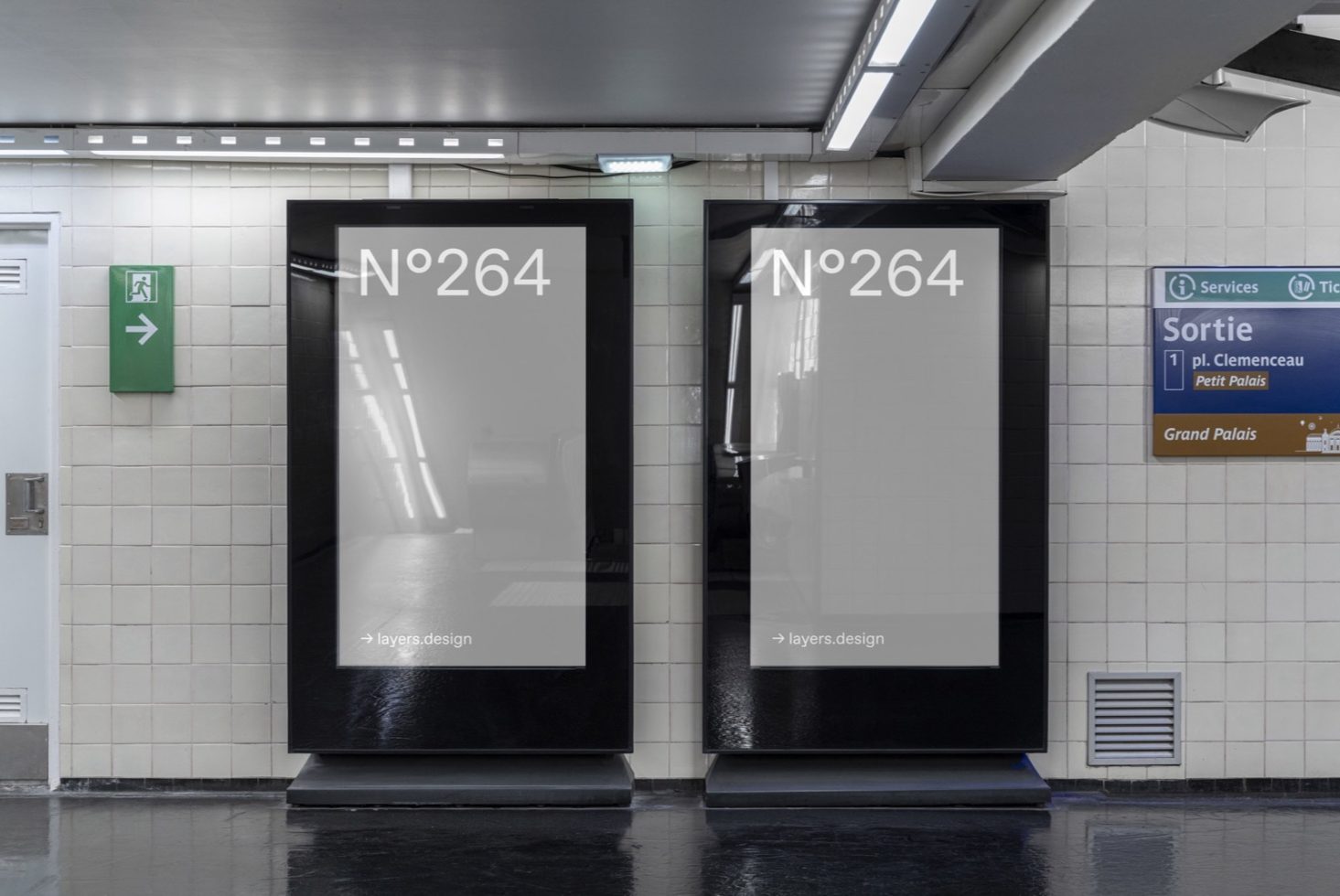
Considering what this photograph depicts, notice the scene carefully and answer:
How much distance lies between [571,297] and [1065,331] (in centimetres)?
217

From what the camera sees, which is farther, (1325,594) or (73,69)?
(1325,594)

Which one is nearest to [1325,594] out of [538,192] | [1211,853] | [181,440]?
[1211,853]

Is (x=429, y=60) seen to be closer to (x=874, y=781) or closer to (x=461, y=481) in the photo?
(x=461, y=481)

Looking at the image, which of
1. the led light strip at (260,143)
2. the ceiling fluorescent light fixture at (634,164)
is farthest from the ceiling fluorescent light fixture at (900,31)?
the led light strip at (260,143)

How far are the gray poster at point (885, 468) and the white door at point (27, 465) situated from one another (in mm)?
3035

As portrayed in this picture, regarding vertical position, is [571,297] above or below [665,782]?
above

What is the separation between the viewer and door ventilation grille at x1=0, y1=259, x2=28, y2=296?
4.88m

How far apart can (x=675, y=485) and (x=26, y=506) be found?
2.87 meters

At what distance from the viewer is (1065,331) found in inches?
190

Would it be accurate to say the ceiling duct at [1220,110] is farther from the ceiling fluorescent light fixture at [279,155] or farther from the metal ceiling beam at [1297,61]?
the ceiling fluorescent light fixture at [279,155]

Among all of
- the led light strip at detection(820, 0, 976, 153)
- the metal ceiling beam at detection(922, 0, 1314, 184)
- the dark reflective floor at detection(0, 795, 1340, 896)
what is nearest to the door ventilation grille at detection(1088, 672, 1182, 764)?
the dark reflective floor at detection(0, 795, 1340, 896)

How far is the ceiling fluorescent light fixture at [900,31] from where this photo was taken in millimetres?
3005

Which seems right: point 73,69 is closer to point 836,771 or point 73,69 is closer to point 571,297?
point 571,297

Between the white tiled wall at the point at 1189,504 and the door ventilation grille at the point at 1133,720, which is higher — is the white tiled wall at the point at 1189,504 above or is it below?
above
